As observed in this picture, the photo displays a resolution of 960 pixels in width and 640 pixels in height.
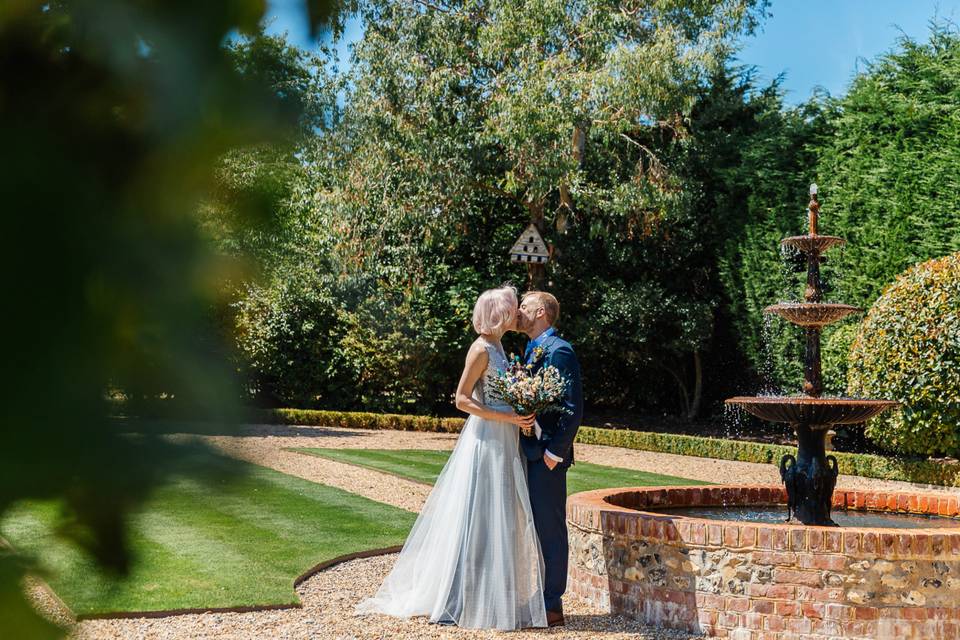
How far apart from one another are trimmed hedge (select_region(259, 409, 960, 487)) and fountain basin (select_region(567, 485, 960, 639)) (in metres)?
4.78

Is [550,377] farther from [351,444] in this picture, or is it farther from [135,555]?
[351,444]

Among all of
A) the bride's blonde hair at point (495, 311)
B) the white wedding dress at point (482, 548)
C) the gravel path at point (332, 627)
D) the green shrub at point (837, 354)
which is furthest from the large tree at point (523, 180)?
the gravel path at point (332, 627)

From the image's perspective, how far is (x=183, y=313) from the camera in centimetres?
41

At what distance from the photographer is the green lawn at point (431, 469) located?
418 inches

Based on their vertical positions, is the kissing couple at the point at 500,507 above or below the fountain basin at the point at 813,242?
below

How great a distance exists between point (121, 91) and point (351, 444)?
44.1 ft

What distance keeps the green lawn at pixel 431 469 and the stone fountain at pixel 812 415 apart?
421 cm

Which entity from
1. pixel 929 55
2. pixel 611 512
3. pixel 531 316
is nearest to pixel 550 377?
pixel 531 316

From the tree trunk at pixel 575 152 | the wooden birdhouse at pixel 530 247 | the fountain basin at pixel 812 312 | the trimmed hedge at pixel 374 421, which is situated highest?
the tree trunk at pixel 575 152

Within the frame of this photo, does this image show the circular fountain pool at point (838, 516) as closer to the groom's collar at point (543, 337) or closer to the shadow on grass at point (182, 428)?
the groom's collar at point (543, 337)

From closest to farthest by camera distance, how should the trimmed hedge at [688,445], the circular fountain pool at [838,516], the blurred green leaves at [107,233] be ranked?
the blurred green leaves at [107,233] < the circular fountain pool at [838,516] < the trimmed hedge at [688,445]

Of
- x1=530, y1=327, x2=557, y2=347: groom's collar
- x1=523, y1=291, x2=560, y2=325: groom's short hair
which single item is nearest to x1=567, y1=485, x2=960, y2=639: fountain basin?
x1=530, y1=327, x2=557, y2=347: groom's collar

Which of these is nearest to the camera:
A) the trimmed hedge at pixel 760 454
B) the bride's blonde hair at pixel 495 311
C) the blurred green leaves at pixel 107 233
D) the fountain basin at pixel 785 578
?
the blurred green leaves at pixel 107 233

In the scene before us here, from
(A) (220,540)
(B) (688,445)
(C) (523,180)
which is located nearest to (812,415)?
(A) (220,540)
